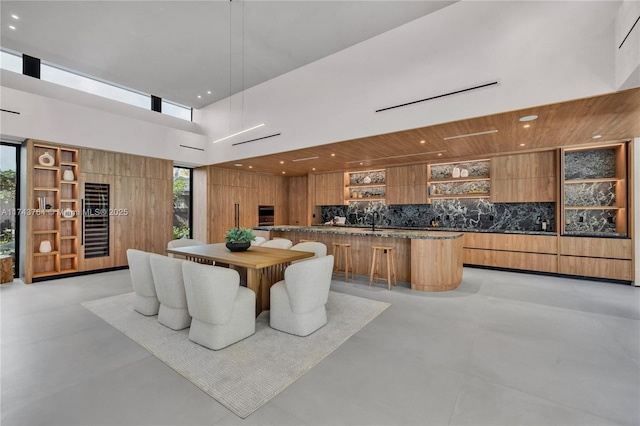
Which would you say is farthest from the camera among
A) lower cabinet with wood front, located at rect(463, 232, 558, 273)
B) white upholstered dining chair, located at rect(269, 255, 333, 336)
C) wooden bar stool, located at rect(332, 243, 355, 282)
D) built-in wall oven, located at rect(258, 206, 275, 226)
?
built-in wall oven, located at rect(258, 206, 275, 226)

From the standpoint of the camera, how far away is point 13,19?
438 cm

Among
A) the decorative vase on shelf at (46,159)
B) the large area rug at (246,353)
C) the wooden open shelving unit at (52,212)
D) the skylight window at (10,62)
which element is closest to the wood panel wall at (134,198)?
the wooden open shelving unit at (52,212)

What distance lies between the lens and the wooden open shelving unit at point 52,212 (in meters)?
5.29

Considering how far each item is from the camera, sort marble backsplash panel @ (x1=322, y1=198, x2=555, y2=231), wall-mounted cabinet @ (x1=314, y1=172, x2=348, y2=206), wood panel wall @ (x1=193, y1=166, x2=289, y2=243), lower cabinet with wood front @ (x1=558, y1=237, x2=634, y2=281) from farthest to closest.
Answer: wall-mounted cabinet @ (x1=314, y1=172, x2=348, y2=206)
wood panel wall @ (x1=193, y1=166, x2=289, y2=243)
marble backsplash panel @ (x1=322, y1=198, x2=555, y2=231)
lower cabinet with wood front @ (x1=558, y1=237, x2=634, y2=281)

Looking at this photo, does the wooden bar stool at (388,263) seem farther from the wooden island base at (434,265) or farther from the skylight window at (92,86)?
the skylight window at (92,86)

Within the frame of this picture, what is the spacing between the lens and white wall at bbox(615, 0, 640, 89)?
2.63 m

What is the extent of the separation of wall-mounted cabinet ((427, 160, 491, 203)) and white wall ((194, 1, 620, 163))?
3.23 m

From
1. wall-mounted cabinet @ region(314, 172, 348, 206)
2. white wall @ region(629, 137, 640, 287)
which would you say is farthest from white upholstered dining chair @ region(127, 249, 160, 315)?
white wall @ region(629, 137, 640, 287)

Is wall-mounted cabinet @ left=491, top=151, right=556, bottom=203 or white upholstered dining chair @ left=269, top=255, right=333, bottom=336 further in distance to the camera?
wall-mounted cabinet @ left=491, top=151, right=556, bottom=203

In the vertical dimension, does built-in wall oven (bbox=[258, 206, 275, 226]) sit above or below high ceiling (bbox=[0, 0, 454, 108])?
below

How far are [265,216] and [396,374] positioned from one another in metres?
7.90

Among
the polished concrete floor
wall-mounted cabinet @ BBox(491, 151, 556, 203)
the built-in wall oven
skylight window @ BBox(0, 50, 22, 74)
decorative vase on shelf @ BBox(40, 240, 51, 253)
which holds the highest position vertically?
skylight window @ BBox(0, 50, 22, 74)

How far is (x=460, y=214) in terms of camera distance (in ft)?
23.7

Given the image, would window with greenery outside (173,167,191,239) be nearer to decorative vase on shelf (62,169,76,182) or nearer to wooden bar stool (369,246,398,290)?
decorative vase on shelf (62,169,76,182)
